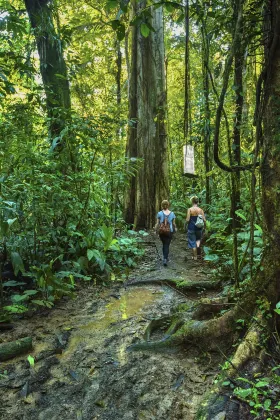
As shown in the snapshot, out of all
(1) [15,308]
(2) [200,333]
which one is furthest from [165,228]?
(2) [200,333]

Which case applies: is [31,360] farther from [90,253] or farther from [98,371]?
[90,253]

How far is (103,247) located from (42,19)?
4.17 meters

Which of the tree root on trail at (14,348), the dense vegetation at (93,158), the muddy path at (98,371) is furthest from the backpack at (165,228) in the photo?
the tree root on trail at (14,348)

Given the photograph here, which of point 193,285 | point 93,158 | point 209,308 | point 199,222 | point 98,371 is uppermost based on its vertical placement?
point 93,158

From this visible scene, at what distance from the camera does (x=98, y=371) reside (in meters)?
3.57

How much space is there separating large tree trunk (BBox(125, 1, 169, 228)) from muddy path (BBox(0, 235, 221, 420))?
21.1 ft

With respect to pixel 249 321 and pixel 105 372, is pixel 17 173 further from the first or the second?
pixel 249 321

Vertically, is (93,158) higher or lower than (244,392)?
higher

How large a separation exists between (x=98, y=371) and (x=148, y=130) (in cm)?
923

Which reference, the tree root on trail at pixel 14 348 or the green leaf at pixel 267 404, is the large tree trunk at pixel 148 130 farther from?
the green leaf at pixel 267 404

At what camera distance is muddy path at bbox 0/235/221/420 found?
297 centimetres

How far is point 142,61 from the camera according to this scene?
459 inches

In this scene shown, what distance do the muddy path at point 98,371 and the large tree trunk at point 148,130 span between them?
21.1ft

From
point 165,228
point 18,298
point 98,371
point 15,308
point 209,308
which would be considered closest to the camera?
point 98,371
